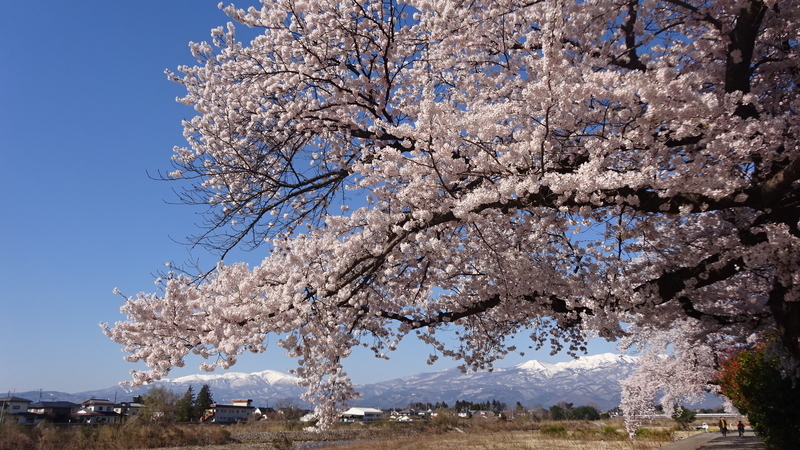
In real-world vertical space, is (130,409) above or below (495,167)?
below

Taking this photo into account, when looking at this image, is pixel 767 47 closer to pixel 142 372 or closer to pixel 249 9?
pixel 249 9

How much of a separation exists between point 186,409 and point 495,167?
189 ft

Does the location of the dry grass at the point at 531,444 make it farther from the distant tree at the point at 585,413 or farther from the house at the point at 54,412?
the distant tree at the point at 585,413

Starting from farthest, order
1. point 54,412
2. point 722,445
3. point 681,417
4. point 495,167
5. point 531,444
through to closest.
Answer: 1. point 54,412
2. point 681,417
3. point 531,444
4. point 722,445
5. point 495,167

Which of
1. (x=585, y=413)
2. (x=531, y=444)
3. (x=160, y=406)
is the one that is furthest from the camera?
(x=585, y=413)

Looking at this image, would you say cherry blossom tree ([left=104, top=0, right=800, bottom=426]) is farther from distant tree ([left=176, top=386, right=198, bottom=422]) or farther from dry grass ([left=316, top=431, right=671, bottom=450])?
distant tree ([left=176, top=386, right=198, bottom=422])

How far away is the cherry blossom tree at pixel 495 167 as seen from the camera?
429 cm

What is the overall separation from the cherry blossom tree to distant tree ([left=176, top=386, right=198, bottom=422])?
157 ft

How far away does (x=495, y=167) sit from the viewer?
14.8 ft

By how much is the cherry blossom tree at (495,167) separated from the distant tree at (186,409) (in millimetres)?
47736

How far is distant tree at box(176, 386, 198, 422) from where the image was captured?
48.3 meters

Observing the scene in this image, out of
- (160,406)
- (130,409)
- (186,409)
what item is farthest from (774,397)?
(130,409)

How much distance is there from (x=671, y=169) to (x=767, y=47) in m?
2.14

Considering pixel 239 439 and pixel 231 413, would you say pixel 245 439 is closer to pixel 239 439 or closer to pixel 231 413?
pixel 239 439
